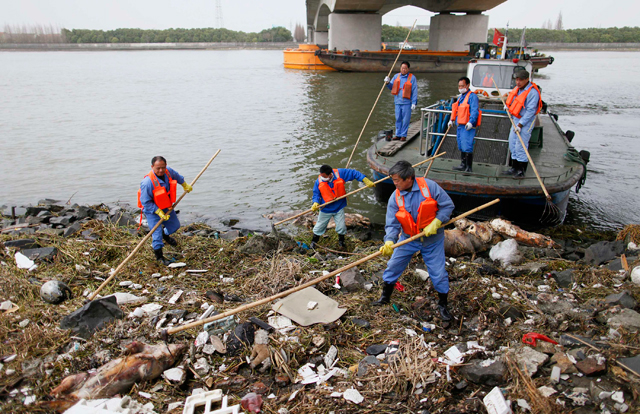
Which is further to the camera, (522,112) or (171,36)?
(171,36)

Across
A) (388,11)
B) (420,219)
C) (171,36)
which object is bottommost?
(420,219)

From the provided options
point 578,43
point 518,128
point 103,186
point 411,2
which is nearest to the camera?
point 518,128

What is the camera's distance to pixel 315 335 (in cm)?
375

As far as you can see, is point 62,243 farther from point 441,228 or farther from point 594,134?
point 594,134

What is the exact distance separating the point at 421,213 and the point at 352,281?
4.40 feet

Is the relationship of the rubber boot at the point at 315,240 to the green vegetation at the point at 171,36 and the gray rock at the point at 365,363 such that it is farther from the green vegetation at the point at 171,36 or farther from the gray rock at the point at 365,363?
the green vegetation at the point at 171,36

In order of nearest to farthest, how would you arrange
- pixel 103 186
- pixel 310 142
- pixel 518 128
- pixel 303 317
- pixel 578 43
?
pixel 303 317 → pixel 518 128 → pixel 103 186 → pixel 310 142 → pixel 578 43

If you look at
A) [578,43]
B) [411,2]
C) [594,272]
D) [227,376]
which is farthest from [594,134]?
[578,43]

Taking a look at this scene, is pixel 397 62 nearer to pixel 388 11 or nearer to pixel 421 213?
pixel 388 11

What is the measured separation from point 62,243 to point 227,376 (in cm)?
405

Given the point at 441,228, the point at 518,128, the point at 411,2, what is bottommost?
the point at 441,228

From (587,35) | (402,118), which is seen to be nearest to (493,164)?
(402,118)

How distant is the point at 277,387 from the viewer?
10.6ft

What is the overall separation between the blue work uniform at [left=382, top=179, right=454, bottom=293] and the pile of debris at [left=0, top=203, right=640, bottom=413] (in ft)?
1.46
